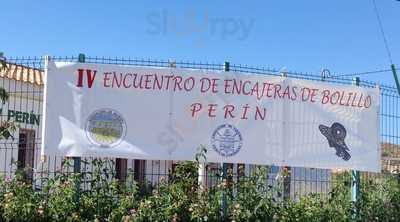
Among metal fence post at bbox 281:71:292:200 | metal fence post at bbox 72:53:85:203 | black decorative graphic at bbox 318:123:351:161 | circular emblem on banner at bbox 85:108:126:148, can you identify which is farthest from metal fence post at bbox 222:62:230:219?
metal fence post at bbox 72:53:85:203

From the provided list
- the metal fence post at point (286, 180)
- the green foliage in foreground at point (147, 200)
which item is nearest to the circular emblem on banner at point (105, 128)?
the green foliage in foreground at point (147, 200)

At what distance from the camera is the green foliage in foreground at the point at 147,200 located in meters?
8.32

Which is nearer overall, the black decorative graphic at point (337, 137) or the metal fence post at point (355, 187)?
the metal fence post at point (355, 187)

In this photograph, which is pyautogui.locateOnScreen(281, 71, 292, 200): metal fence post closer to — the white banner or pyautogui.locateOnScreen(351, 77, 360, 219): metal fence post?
the white banner

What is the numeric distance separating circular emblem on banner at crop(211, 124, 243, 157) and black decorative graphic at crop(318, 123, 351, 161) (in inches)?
55.6

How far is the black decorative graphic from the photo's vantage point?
31.6ft

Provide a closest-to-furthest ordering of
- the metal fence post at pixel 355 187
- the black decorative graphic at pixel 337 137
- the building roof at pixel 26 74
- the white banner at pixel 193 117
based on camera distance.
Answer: the white banner at pixel 193 117 → the building roof at pixel 26 74 → the metal fence post at pixel 355 187 → the black decorative graphic at pixel 337 137

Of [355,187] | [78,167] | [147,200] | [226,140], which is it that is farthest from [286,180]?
[78,167]

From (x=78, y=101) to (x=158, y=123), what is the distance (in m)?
1.18

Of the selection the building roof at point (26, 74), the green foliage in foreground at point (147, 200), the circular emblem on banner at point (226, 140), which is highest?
the building roof at point (26, 74)

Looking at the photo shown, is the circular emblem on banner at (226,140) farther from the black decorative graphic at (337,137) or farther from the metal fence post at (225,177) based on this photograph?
the black decorative graphic at (337,137)

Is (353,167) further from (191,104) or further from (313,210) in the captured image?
(191,104)

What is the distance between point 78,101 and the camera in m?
8.76

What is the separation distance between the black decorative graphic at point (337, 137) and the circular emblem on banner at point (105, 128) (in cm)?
311
